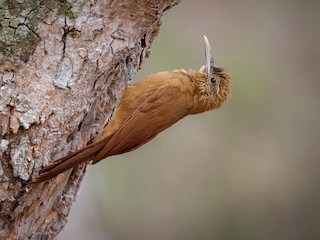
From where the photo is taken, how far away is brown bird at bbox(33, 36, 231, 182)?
13.6 ft

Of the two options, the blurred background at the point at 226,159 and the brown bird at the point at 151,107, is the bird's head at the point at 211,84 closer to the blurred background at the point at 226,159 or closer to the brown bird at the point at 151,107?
the brown bird at the point at 151,107

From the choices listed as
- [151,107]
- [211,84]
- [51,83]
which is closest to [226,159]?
[211,84]

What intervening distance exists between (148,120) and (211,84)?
2.33ft

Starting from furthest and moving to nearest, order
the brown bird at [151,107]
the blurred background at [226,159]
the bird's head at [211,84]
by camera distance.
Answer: the blurred background at [226,159] → the bird's head at [211,84] → the brown bird at [151,107]

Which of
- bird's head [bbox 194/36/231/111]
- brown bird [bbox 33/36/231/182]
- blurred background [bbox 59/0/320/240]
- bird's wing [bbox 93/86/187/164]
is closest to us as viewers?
brown bird [bbox 33/36/231/182]

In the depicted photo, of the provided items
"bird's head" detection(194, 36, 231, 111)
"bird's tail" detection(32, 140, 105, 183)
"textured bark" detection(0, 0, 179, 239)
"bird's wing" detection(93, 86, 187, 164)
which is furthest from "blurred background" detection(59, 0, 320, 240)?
"bird's tail" detection(32, 140, 105, 183)

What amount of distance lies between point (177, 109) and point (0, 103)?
123 centimetres

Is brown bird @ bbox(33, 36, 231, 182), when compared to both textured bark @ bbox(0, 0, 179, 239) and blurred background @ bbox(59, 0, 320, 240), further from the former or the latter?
blurred background @ bbox(59, 0, 320, 240)

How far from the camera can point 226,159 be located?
9117 mm

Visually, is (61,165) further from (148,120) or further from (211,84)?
(211,84)

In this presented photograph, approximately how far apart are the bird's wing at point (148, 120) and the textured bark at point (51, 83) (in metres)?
0.20

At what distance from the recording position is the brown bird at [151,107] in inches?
164

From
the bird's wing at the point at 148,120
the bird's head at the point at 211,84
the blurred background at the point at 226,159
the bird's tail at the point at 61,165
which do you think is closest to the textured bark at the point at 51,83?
the bird's tail at the point at 61,165

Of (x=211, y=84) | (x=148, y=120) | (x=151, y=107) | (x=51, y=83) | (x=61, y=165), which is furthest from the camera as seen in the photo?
(x=211, y=84)
